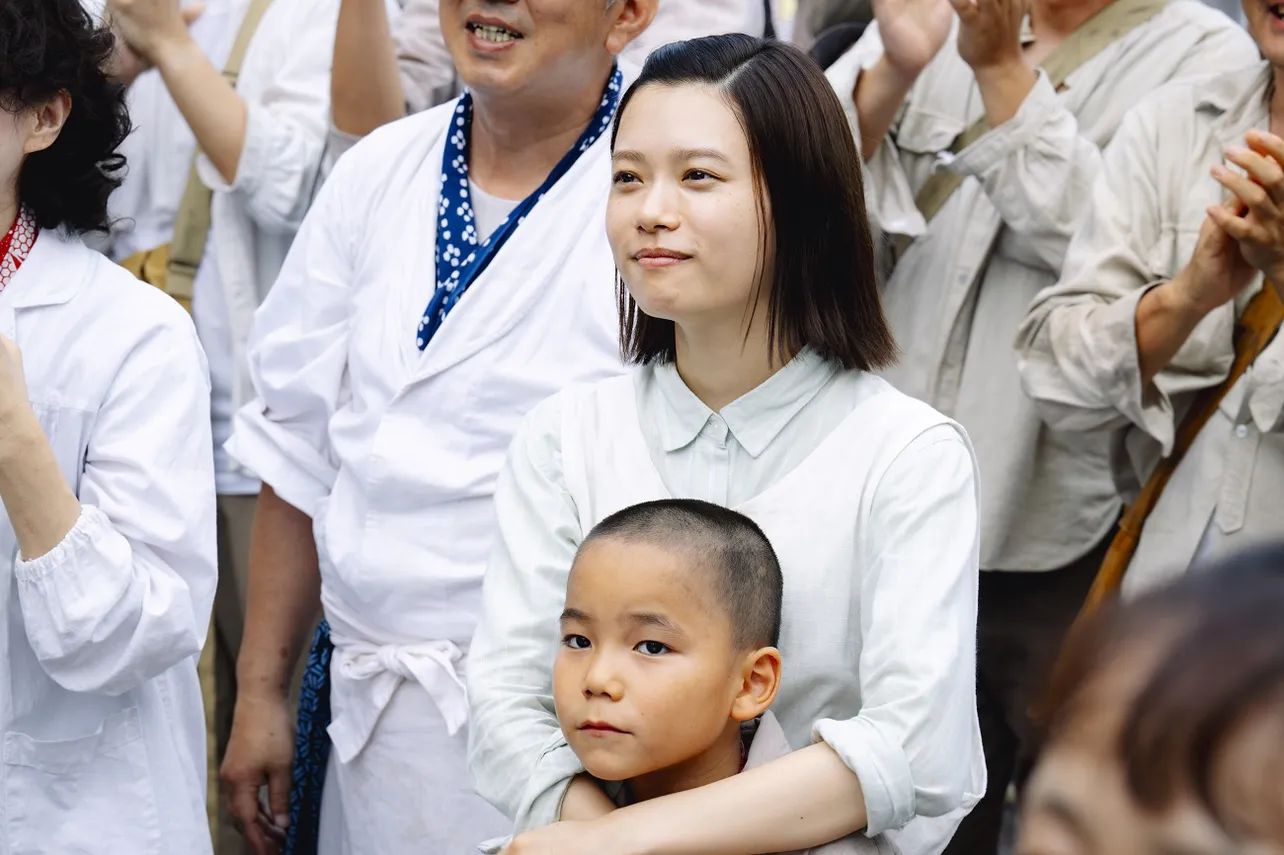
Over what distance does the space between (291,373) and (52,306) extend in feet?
1.62

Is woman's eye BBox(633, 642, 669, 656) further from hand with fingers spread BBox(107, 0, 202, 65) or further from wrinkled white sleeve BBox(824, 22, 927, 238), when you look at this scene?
hand with fingers spread BBox(107, 0, 202, 65)

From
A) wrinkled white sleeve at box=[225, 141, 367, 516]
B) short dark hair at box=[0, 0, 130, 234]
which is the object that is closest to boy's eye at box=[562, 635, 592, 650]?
wrinkled white sleeve at box=[225, 141, 367, 516]

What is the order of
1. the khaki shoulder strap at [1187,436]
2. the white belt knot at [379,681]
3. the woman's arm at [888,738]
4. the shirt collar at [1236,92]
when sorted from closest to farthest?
the woman's arm at [888,738]
the white belt knot at [379,681]
the khaki shoulder strap at [1187,436]
the shirt collar at [1236,92]

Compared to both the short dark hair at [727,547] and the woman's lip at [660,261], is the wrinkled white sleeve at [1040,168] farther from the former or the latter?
the short dark hair at [727,547]

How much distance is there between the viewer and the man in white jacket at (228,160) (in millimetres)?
3654

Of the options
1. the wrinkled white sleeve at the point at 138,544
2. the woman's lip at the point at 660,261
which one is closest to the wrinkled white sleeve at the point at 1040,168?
the woman's lip at the point at 660,261

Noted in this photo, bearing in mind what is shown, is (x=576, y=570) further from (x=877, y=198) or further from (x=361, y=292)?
(x=877, y=198)

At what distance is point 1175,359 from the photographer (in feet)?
10.4

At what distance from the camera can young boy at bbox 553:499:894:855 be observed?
190 cm

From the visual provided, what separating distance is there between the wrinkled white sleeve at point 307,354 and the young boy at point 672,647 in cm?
114

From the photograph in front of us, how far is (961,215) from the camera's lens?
356 cm

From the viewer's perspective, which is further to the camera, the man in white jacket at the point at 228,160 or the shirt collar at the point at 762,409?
the man in white jacket at the point at 228,160

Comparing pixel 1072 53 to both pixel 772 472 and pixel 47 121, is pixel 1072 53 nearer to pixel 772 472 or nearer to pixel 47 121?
pixel 772 472

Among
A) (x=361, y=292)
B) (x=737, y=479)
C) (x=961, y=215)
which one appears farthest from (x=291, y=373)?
(x=961, y=215)
